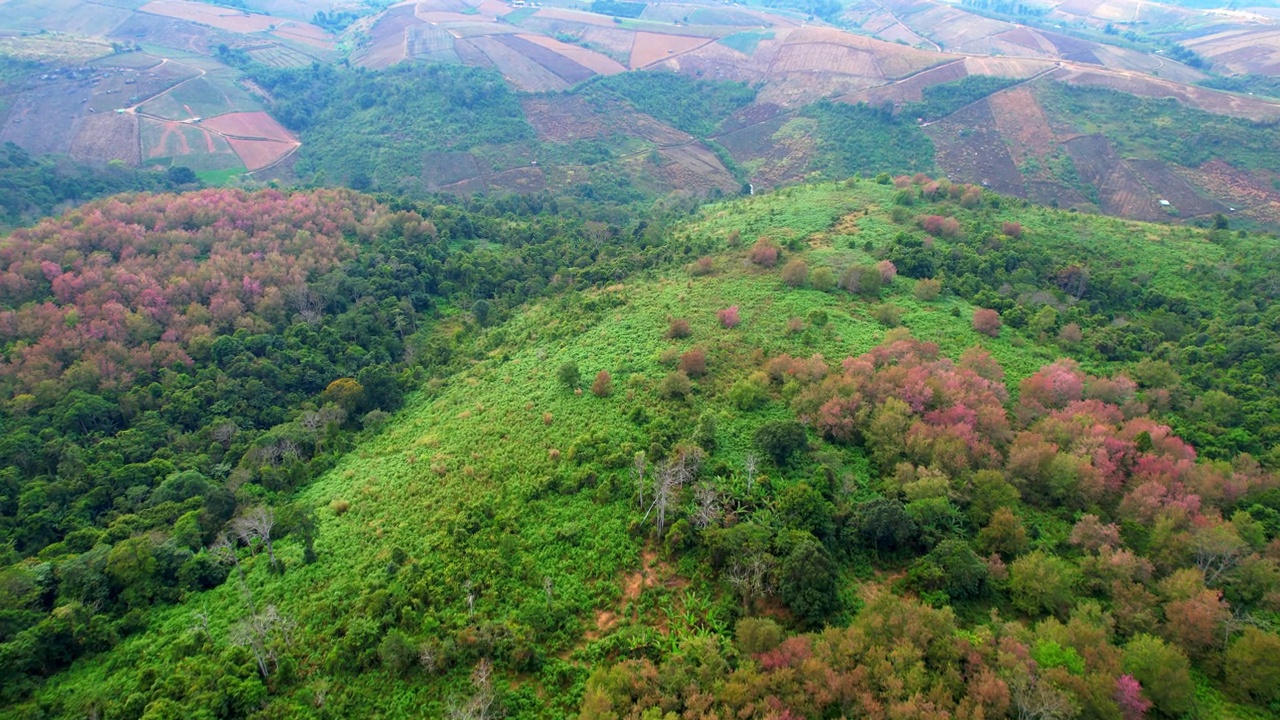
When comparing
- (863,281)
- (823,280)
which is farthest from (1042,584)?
(823,280)

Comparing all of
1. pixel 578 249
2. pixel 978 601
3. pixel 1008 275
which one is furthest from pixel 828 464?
pixel 578 249

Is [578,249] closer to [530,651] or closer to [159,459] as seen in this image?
[159,459]

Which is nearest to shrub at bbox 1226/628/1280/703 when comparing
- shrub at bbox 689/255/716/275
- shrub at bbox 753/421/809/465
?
shrub at bbox 753/421/809/465

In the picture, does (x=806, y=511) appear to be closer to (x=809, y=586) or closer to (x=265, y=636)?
(x=809, y=586)

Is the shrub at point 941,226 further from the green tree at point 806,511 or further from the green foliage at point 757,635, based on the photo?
the green foliage at point 757,635

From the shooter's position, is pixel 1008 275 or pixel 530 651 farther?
pixel 1008 275

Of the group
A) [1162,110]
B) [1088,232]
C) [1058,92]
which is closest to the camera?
[1088,232]

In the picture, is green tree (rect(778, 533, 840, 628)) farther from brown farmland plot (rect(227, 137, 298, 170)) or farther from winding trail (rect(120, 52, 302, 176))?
brown farmland plot (rect(227, 137, 298, 170))
